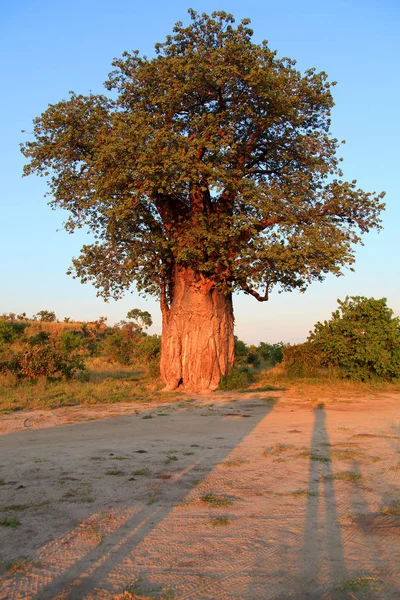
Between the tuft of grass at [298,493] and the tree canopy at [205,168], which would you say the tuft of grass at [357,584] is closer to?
the tuft of grass at [298,493]

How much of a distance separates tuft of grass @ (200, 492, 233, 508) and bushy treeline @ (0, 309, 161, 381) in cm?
1199

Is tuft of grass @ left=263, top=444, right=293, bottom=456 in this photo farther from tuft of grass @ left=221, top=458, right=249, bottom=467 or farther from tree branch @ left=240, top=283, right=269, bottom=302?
tree branch @ left=240, top=283, right=269, bottom=302

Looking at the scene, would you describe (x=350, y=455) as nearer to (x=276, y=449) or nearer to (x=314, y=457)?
(x=314, y=457)

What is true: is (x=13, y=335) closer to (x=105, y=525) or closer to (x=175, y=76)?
(x=175, y=76)

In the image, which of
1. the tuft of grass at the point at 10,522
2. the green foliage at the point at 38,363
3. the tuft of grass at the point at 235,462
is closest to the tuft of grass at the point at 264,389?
the green foliage at the point at 38,363

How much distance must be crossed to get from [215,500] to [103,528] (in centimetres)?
104

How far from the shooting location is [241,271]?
13531mm

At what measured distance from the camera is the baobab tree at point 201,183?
41.7 feet

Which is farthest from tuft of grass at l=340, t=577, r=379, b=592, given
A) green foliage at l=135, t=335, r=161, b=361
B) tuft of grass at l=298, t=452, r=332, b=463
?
green foliage at l=135, t=335, r=161, b=361

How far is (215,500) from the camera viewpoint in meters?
4.37

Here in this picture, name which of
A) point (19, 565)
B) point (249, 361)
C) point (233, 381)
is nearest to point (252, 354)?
point (249, 361)

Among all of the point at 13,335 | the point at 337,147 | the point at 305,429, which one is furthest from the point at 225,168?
the point at 13,335

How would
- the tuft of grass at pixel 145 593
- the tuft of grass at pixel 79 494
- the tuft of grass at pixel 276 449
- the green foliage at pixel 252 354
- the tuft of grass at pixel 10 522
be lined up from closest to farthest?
the tuft of grass at pixel 145 593, the tuft of grass at pixel 10 522, the tuft of grass at pixel 79 494, the tuft of grass at pixel 276 449, the green foliage at pixel 252 354

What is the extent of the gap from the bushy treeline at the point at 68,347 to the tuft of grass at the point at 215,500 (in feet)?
39.3
